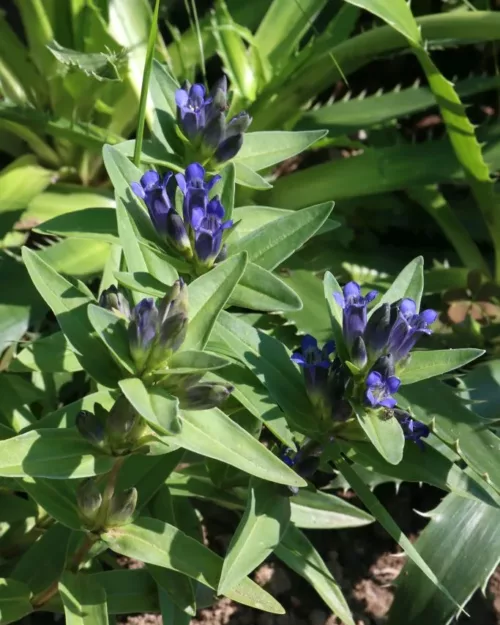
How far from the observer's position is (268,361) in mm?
917

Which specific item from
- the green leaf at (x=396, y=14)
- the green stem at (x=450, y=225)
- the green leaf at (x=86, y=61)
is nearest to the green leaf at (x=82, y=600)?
the green leaf at (x=86, y=61)

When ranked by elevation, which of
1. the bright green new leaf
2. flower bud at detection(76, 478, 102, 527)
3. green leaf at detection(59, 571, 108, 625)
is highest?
the bright green new leaf

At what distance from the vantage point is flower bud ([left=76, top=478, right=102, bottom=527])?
2.84ft

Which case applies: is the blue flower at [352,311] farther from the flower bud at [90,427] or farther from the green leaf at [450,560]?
the green leaf at [450,560]

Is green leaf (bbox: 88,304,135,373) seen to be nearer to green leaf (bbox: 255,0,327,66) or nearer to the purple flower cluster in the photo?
the purple flower cluster

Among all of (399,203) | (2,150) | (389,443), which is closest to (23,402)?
(389,443)

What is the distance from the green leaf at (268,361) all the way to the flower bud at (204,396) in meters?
0.10

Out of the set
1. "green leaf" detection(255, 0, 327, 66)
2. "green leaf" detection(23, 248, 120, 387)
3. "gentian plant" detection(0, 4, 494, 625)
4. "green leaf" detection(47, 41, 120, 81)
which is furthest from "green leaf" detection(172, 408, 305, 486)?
"green leaf" detection(255, 0, 327, 66)

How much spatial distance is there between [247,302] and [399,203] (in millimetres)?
885

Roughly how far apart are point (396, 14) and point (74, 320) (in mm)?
747

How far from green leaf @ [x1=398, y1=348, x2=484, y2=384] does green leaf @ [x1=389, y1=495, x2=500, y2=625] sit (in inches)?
15.4

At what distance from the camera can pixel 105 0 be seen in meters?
1.46

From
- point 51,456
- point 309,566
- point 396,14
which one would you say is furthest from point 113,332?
point 396,14

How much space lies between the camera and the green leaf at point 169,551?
89 cm
